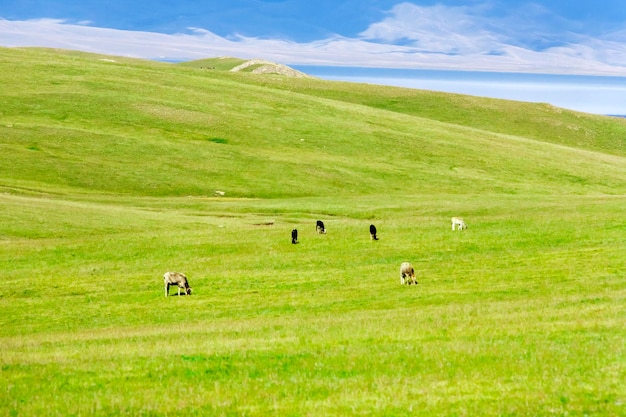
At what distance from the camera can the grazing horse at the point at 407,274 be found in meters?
37.2

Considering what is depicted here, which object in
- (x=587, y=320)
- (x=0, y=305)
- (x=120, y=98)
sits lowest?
(x=0, y=305)

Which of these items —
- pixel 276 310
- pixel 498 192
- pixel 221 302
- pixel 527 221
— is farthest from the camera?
pixel 498 192

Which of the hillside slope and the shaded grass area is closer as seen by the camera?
the shaded grass area

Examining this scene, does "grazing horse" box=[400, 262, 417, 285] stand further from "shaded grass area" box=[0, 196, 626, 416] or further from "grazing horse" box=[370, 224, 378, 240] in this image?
"grazing horse" box=[370, 224, 378, 240]

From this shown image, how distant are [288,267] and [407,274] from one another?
8394mm

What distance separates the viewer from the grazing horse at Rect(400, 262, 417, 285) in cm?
3716

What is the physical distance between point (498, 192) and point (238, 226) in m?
41.2

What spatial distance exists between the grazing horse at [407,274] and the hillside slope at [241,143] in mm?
49771

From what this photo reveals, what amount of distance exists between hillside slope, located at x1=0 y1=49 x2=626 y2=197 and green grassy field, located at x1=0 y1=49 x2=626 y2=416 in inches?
18.1

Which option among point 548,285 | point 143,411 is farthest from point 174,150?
point 143,411

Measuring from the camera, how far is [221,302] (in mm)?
36125

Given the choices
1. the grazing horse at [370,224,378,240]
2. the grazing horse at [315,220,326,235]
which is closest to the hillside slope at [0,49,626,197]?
the grazing horse at [315,220,326,235]

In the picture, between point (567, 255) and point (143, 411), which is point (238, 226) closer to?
point (567, 255)

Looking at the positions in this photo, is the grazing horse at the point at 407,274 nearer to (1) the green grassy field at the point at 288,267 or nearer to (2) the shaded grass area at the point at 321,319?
(1) the green grassy field at the point at 288,267
